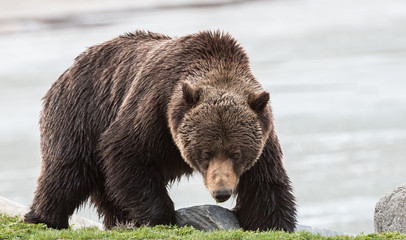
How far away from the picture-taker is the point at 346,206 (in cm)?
1469

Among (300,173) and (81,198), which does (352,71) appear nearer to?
(300,173)

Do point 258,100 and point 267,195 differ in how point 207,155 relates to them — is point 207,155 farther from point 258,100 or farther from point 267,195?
point 267,195

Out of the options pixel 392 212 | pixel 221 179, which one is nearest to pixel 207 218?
pixel 221 179

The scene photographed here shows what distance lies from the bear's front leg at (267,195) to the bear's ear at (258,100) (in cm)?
57

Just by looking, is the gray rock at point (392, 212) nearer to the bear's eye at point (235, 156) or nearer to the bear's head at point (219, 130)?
the bear's head at point (219, 130)

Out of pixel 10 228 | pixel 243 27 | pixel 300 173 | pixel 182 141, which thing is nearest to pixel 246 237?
pixel 182 141

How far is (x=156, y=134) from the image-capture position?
7.79 meters

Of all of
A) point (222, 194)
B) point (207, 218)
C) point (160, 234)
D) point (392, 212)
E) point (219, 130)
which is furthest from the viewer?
point (392, 212)

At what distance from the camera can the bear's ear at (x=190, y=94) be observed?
7.30 m

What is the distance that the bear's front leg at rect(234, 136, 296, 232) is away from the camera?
313 inches

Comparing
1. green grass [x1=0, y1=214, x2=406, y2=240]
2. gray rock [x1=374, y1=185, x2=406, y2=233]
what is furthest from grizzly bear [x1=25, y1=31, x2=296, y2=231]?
gray rock [x1=374, y1=185, x2=406, y2=233]

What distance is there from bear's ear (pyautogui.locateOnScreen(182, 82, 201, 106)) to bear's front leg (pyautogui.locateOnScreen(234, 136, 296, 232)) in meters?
0.91

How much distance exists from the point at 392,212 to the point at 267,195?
1703 mm

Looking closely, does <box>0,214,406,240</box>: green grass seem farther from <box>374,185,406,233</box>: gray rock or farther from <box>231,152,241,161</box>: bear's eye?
<box>374,185,406,233</box>: gray rock
